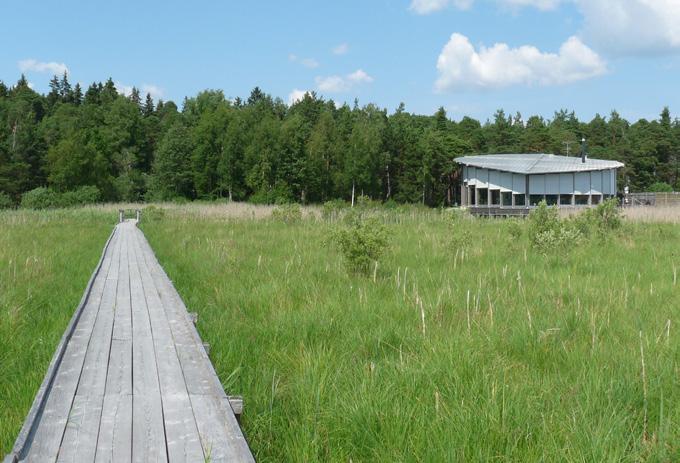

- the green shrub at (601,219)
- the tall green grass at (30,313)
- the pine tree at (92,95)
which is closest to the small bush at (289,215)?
the tall green grass at (30,313)

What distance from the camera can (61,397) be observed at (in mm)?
3543

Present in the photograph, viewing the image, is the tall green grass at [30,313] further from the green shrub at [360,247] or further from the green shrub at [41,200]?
the green shrub at [41,200]

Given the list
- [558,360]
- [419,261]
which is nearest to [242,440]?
[558,360]

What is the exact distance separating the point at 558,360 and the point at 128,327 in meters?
4.22

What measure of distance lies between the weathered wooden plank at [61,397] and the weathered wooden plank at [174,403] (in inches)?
22.8

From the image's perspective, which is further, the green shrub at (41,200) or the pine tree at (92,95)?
the pine tree at (92,95)

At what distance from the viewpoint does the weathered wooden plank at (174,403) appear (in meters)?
2.84

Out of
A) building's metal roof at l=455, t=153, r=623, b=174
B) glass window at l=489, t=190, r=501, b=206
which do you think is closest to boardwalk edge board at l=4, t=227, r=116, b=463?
building's metal roof at l=455, t=153, r=623, b=174

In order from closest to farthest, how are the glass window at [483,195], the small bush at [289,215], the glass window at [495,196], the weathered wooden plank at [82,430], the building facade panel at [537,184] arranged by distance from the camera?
the weathered wooden plank at [82,430] → the small bush at [289,215] → the building facade panel at [537,184] → the glass window at [495,196] → the glass window at [483,195]

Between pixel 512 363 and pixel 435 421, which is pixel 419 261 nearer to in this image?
pixel 512 363

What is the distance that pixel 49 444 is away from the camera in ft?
9.41

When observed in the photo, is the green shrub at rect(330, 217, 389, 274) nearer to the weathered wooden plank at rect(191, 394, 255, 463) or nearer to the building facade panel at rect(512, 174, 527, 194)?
the weathered wooden plank at rect(191, 394, 255, 463)

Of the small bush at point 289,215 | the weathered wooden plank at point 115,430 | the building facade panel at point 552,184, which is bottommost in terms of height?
the weathered wooden plank at point 115,430

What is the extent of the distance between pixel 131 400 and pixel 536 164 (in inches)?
1860
